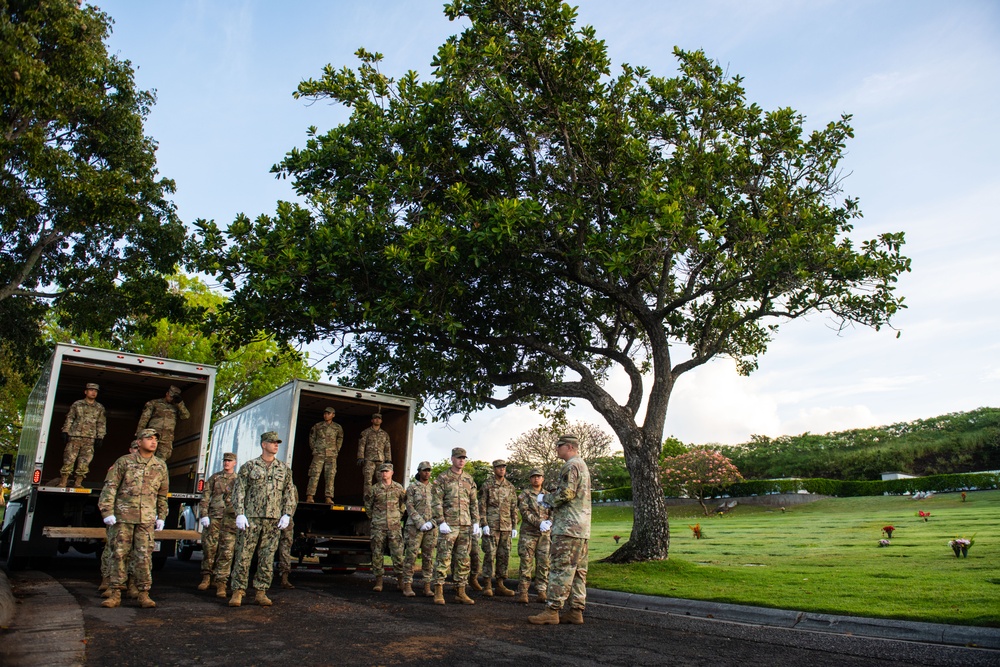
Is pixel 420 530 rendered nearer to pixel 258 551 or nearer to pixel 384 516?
pixel 384 516

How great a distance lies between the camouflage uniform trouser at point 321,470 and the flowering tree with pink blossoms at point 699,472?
27.9 m

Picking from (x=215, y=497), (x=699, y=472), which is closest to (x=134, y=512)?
(x=215, y=497)

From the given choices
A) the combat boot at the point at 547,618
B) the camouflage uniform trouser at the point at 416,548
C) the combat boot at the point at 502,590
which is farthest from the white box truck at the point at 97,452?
the combat boot at the point at 547,618

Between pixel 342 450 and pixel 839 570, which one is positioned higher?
pixel 342 450

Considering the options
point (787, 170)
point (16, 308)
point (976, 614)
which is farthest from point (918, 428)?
point (16, 308)

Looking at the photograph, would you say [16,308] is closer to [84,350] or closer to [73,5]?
[73,5]

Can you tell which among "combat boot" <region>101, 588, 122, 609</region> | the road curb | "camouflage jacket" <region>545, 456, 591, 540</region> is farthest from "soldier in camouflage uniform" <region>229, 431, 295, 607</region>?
the road curb

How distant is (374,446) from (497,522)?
8.96 ft

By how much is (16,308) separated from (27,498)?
1128 centimetres

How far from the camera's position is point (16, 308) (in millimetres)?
19969

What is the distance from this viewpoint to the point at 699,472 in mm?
37969

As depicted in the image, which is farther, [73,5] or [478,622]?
[73,5]

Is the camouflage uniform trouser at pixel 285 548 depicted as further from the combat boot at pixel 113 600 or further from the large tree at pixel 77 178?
the large tree at pixel 77 178

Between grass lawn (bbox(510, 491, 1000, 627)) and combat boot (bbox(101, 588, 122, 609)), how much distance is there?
6.76 metres
